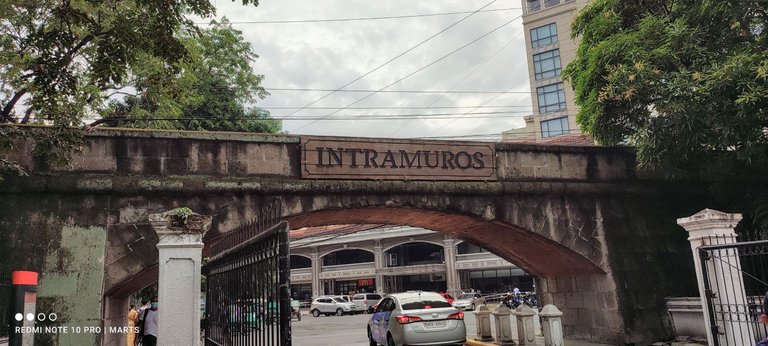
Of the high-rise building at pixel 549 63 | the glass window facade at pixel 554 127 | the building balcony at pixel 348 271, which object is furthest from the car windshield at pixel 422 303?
the glass window facade at pixel 554 127

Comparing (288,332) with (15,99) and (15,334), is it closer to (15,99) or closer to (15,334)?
(15,334)

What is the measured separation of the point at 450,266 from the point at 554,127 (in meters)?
15.8

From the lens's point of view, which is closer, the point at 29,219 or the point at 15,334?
the point at 15,334

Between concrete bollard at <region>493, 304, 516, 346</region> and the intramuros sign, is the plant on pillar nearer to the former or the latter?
the intramuros sign

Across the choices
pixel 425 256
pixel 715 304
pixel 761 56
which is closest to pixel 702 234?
pixel 715 304

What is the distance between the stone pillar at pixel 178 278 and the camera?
6246mm

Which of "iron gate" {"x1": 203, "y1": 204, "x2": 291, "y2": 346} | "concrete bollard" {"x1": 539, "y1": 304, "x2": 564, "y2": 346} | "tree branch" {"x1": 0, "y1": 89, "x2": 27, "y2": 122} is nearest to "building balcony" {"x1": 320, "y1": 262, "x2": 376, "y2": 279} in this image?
"tree branch" {"x1": 0, "y1": 89, "x2": 27, "y2": 122}

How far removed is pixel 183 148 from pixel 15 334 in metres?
7.21

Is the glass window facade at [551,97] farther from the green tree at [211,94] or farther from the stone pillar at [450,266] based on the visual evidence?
the green tree at [211,94]

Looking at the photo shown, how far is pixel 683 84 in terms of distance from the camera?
11.2m

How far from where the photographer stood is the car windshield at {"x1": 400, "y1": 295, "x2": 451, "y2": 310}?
1239cm

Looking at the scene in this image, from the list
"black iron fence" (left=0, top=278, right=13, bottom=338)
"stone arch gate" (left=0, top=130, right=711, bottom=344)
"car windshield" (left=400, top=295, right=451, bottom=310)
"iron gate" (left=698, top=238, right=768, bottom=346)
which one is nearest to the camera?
"iron gate" (left=698, top=238, right=768, bottom=346)

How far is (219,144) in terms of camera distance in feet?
37.5

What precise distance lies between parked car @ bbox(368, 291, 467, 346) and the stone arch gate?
6.75 ft
